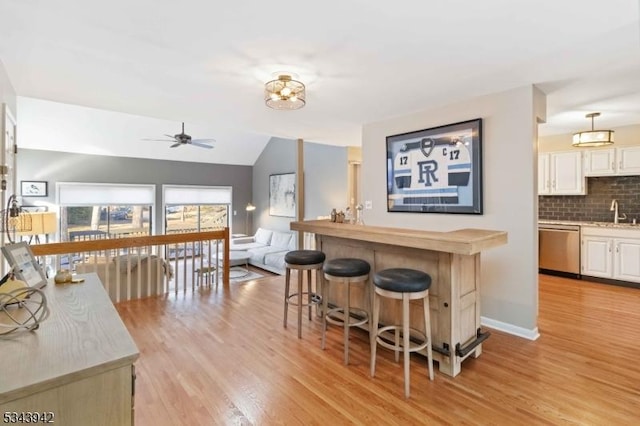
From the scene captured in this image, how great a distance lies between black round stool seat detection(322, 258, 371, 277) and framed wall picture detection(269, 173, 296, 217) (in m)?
6.19

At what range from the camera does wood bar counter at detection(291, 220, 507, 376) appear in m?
2.18

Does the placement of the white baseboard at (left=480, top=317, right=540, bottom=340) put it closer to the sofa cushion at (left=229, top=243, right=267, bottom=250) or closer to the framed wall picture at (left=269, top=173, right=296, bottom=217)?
the framed wall picture at (left=269, top=173, right=296, bottom=217)

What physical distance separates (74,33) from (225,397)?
254cm

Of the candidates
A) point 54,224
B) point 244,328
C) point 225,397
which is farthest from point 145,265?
point 225,397

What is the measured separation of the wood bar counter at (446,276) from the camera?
2176 millimetres

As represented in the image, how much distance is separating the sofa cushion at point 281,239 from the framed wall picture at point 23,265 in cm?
655

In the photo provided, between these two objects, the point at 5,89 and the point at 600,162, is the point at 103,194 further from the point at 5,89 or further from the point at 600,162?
the point at 600,162

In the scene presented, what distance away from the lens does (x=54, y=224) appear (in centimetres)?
374

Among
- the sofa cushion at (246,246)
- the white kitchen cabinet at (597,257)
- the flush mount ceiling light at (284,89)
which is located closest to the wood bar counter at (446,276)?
the flush mount ceiling light at (284,89)

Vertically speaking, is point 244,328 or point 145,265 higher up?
point 145,265

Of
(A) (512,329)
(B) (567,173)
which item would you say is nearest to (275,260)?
(A) (512,329)

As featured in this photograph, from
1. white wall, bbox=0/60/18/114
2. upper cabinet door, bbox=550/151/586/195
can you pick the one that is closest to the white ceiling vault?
white wall, bbox=0/60/18/114

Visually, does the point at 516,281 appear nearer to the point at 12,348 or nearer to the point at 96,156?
the point at 12,348

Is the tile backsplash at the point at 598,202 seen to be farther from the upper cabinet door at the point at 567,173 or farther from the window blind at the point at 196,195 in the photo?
the window blind at the point at 196,195
